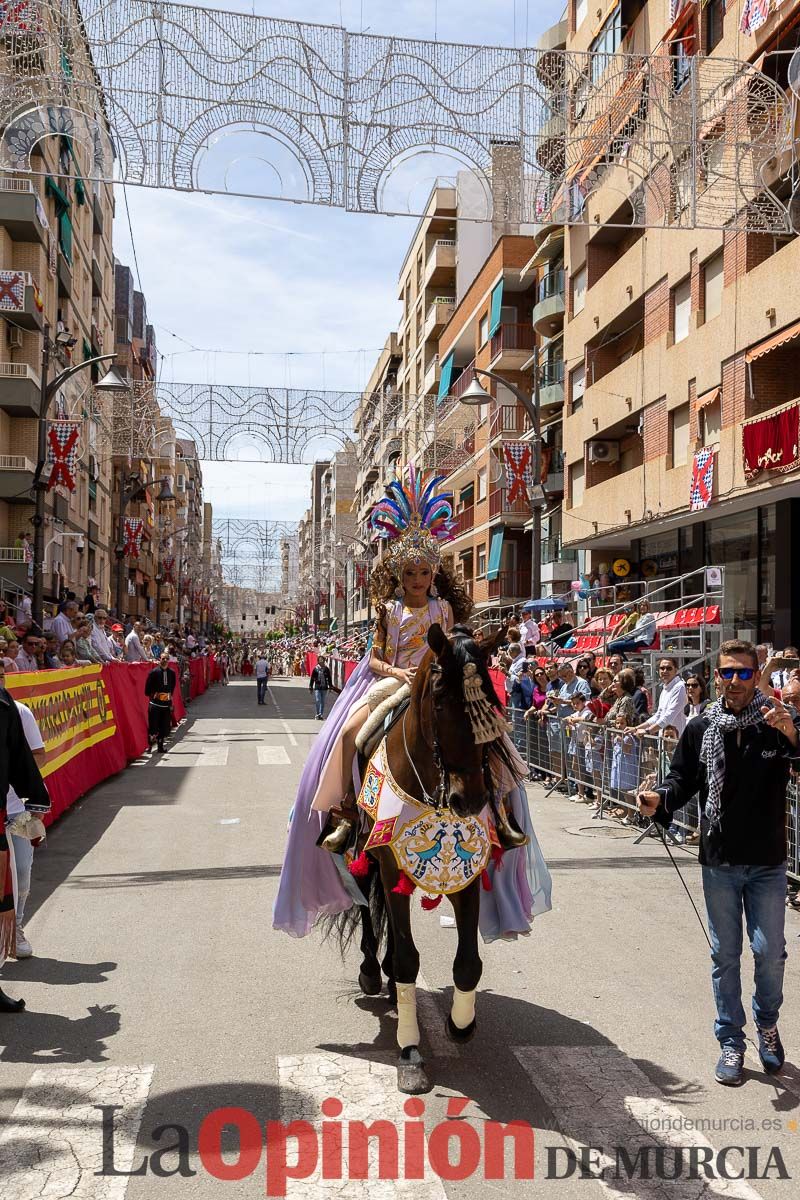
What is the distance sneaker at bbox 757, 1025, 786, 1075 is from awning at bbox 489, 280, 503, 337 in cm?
3984

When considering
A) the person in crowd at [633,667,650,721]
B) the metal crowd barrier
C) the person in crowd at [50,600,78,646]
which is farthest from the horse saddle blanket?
the person in crowd at [50,600,78,646]

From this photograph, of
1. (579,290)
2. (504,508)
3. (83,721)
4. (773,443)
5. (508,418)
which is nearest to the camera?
(83,721)

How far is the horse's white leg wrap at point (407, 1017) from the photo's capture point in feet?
15.9

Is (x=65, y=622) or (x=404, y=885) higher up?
(x=65, y=622)

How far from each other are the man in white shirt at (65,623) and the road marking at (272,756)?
425cm

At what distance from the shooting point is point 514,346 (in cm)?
4244

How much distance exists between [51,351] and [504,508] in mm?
18405

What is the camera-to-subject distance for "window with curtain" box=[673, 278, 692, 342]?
23.3 metres

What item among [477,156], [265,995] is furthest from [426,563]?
[477,156]

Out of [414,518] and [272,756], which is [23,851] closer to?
[414,518]

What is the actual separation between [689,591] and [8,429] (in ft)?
71.5

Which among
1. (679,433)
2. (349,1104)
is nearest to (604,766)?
(349,1104)

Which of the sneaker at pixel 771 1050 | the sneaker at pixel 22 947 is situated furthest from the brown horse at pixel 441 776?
the sneaker at pixel 22 947

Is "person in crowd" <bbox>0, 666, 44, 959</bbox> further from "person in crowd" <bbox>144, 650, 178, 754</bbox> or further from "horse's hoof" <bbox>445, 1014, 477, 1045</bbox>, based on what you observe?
"person in crowd" <bbox>144, 650, 178, 754</bbox>
